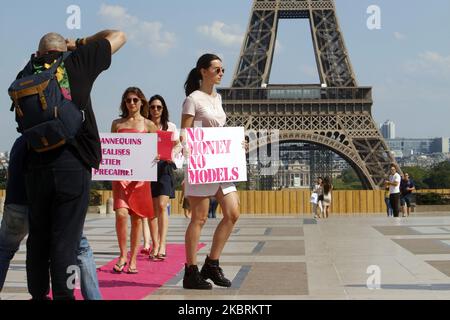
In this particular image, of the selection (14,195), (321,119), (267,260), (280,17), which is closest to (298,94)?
(321,119)

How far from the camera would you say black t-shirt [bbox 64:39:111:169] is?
14.7ft

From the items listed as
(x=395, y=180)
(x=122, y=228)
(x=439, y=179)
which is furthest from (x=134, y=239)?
(x=439, y=179)

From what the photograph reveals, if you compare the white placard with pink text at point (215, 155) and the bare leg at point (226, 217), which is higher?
the white placard with pink text at point (215, 155)

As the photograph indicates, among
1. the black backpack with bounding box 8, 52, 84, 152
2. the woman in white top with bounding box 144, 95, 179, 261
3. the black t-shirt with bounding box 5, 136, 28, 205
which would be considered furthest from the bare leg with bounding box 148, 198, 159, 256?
the black backpack with bounding box 8, 52, 84, 152

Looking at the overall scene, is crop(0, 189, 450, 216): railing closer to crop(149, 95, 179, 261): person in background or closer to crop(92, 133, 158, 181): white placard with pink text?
crop(149, 95, 179, 261): person in background

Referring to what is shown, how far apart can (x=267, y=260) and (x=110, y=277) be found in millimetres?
2081

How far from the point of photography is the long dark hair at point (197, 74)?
7277 mm

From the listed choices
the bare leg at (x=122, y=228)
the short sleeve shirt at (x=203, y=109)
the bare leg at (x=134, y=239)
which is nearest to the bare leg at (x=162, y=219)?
the bare leg at (x=134, y=239)

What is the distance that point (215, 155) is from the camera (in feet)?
23.3

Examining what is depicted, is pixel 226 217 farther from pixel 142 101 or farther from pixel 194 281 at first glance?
pixel 142 101

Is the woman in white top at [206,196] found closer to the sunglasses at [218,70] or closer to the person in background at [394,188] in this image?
the sunglasses at [218,70]

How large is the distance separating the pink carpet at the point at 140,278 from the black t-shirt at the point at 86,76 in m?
2.02

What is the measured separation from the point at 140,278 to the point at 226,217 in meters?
1.27

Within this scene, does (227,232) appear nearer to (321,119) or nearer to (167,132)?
(167,132)
